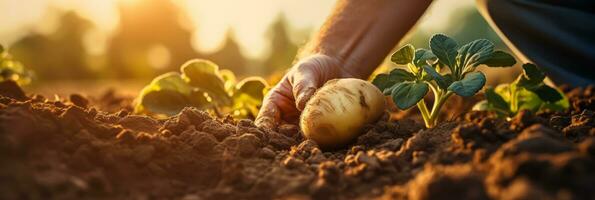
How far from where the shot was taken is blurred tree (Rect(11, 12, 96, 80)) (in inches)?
1410

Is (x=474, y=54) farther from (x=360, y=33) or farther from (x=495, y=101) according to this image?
(x=360, y=33)

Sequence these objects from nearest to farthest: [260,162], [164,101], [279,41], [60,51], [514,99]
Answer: [260,162] < [514,99] < [164,101] < [60,51] < [279,41]

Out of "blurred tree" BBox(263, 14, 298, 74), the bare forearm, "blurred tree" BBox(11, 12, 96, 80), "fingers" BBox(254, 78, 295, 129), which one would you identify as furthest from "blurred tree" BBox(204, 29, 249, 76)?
"fingers" BBox(254, 78, 295, 129)

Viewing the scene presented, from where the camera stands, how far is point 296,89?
272 centimetres

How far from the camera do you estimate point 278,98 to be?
114 inches

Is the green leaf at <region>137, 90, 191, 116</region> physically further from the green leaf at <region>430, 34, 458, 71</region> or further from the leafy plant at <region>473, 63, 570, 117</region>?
the leafy plant at <region>473, 63, 570, 117</region>

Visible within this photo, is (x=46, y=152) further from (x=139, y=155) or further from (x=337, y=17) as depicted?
(x=337, y=17)

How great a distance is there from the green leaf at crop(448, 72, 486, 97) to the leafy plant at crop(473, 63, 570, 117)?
99 mm

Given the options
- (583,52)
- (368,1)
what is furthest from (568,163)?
(583,52)

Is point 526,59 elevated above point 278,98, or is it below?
below

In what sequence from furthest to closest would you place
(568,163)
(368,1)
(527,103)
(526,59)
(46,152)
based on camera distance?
(526,59), (368,1), (527,103), (46,152), (568,163)

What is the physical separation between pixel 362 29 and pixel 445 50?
78cm

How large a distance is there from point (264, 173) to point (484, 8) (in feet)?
7.62

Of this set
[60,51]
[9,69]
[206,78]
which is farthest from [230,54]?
[206,78]
